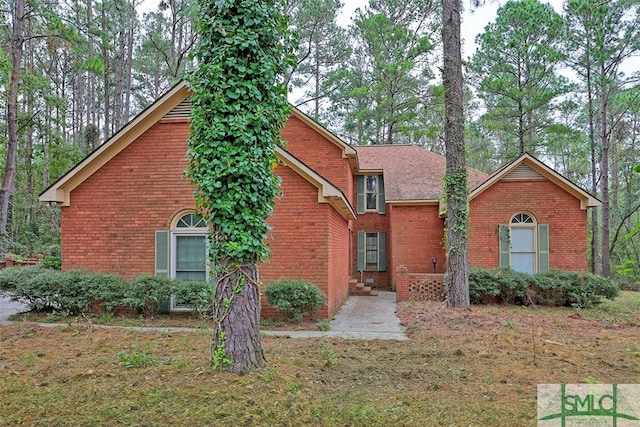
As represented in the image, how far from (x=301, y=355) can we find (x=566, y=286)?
9.91 m

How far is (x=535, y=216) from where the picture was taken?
49.5 ft

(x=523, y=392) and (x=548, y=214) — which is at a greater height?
(x=548, y=214)

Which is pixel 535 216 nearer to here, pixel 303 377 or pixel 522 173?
pixel 522 173

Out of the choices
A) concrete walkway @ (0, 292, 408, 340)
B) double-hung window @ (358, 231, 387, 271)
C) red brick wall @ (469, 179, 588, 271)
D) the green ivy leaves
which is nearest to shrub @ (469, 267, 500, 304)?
red brick wall @ (469, 179, 588, 271)

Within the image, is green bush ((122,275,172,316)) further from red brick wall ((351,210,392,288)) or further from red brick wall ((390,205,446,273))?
red brick wall ((351,210,392,288))

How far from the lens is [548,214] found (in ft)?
49.3

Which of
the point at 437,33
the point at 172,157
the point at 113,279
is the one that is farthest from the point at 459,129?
the point at 437,33

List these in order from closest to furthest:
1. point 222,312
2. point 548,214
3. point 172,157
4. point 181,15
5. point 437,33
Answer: point 222,312 → point 172,157 → point 548,214 → point 181,15 → point 437,33

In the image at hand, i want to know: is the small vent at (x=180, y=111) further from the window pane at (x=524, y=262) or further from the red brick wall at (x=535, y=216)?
the window pane at (x=524, y=262)

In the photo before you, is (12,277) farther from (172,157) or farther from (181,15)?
(181,15)

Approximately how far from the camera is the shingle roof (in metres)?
17.8

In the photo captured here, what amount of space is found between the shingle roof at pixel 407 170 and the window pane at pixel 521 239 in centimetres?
227

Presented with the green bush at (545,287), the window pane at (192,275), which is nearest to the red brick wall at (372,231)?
the green bush at (545,287)

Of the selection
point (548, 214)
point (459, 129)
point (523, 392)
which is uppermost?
point (459, 129)
